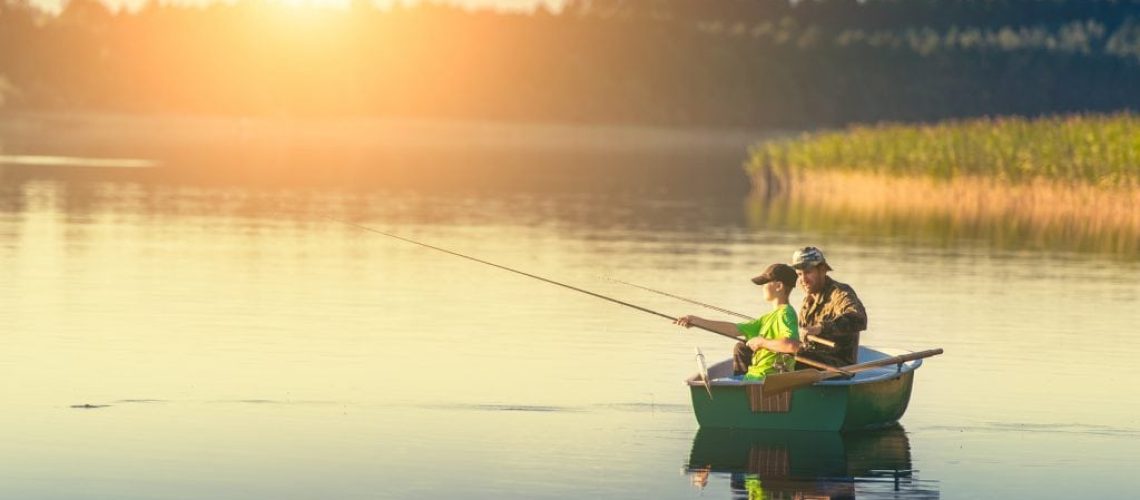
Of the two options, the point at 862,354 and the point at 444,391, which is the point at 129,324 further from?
the point at 862,354

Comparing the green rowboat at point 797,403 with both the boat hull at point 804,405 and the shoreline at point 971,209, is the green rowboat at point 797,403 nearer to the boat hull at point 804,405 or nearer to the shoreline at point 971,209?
the boat hull at point 804,405

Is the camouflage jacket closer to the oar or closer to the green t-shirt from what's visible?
the green t-shirt

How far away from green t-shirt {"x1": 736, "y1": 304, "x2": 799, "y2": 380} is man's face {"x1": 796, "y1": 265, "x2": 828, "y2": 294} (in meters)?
0.47

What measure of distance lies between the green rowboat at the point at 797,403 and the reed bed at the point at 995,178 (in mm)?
25577

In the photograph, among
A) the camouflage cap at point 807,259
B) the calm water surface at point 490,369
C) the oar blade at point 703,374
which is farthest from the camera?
the camouflage cap at point 807,259

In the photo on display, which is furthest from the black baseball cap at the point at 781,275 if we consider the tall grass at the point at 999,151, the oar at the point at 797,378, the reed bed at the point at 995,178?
the tall grass at the point at 999,151

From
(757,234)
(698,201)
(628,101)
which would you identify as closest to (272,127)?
(628,101)

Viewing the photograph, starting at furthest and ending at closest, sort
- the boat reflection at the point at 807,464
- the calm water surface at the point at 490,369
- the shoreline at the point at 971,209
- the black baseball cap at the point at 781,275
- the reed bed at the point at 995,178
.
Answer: the reed bed at the point at 995,178 < the shoreline at the point at 971,209 < the black baseball cap at the point at 781,275 < the calm water surface at the point at 490,369 < the boat reflection at the point at 807,464

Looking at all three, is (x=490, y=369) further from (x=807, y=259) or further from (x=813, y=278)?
(x=807, y=259)

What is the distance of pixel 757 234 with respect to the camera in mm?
46500

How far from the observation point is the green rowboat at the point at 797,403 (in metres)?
17.4

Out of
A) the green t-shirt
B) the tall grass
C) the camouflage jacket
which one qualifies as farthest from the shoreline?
the green t-shirt

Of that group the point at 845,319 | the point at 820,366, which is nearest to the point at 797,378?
the point at 820,366

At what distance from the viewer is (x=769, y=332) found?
57.8 feet
